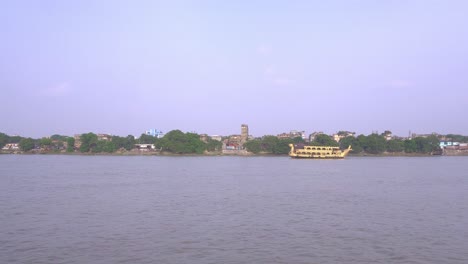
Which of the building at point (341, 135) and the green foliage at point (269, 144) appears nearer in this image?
the green foliage at point (269, 144)

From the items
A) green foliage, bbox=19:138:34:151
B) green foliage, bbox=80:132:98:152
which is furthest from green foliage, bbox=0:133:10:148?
green foliage, bbox=80:132:98:152

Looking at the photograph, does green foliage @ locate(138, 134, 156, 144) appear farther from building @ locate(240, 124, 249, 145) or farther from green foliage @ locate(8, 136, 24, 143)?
green foliage @ locate(8, 136, 24, 143)

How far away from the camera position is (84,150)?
11988 cm

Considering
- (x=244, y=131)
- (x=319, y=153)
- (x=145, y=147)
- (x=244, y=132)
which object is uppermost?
(x=244, y=131)

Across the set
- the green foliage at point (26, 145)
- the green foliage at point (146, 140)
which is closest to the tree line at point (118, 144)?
the green foliage at point (26, 145)

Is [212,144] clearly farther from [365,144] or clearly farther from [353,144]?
[365,144]

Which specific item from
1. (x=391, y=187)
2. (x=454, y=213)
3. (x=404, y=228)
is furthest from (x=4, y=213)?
(x=391, y=187)

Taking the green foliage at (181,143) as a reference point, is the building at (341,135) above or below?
above

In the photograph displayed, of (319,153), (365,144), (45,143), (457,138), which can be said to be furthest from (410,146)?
(45,143)

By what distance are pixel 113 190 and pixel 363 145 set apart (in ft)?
319

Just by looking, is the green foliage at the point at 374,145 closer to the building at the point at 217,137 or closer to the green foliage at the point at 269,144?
the green foliage at the point at 269,144

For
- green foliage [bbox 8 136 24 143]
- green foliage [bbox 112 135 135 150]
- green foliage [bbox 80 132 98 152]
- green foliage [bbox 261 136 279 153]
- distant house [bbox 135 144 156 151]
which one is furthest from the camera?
green foliage [bbox 8 136 24 143]

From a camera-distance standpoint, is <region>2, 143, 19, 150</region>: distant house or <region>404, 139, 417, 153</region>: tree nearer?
<region>404, 139, 417, 153</region>: tree

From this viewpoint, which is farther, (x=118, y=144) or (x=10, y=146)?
(x=10, y=146)
